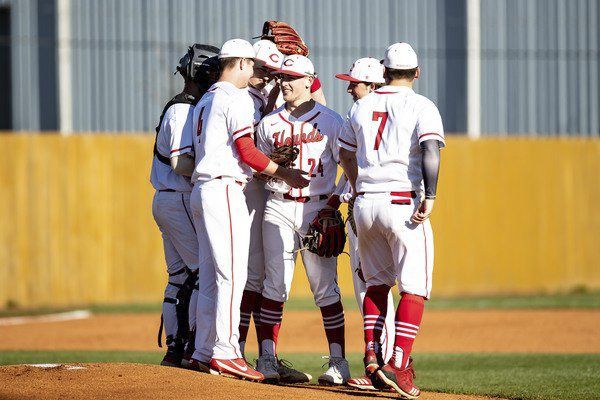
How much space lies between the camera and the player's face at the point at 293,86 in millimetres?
7766

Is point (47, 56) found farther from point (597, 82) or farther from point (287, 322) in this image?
point (597, 82)

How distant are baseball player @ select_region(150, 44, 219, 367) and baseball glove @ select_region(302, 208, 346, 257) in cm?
99

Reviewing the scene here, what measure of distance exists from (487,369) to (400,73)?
3626 millimetres

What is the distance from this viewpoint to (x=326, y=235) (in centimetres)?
757

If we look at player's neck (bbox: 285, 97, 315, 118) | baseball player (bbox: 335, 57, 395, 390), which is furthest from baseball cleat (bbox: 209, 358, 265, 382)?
player's neck (bbox: 285, 97, 315, 118)

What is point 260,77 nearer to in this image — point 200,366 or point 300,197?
point 300,197

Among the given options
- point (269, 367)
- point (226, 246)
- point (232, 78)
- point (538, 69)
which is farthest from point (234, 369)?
point (538, 69)

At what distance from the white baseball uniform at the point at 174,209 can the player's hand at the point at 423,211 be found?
6.37 feet

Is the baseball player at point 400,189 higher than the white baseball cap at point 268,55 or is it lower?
lower

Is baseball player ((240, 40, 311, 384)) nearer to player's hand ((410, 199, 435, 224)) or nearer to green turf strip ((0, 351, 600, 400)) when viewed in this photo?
green turf strip ((0, 351, 600, 400))

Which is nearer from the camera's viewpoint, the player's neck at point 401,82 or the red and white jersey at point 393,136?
the red and white jersey at point 393,136

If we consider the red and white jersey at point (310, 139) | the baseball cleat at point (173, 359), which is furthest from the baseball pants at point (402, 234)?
the baseball cleat at point (173, 359)

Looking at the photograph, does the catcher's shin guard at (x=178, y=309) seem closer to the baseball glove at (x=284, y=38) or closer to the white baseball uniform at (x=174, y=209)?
the white baseball uniform at (x=174, y=209)

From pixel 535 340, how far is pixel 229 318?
18.8ft
